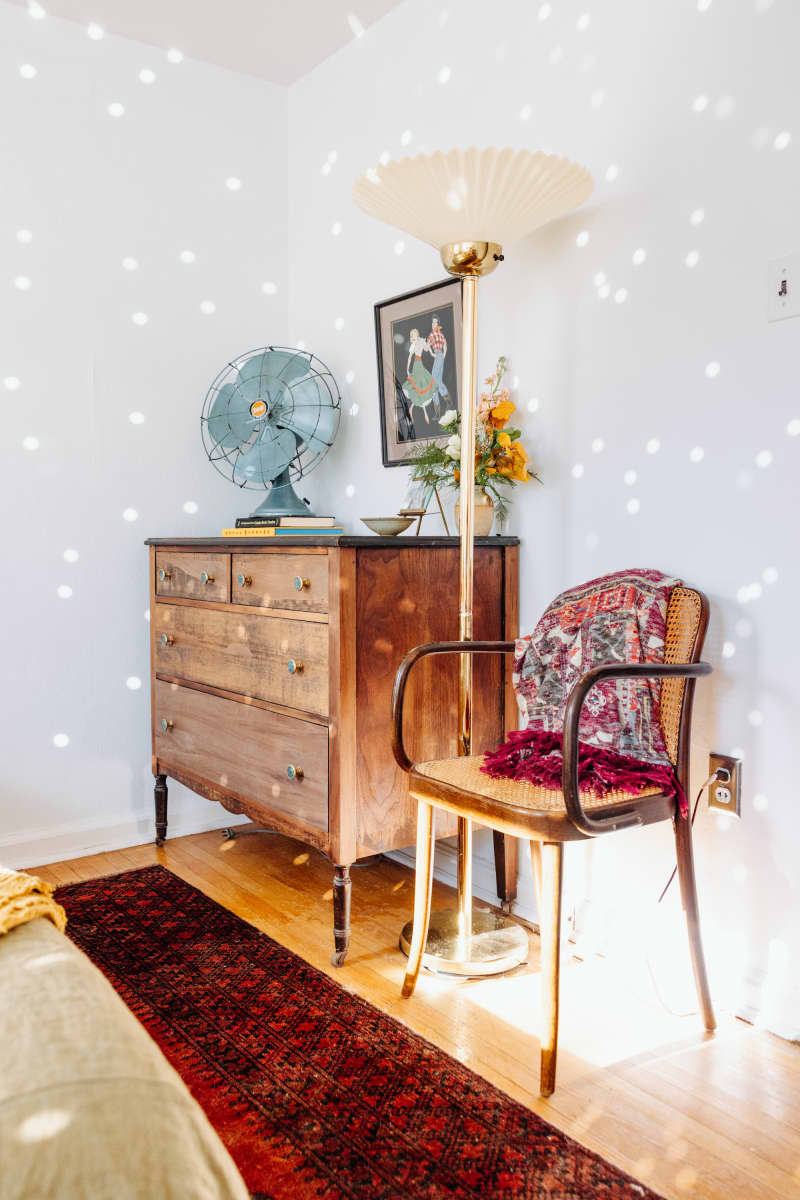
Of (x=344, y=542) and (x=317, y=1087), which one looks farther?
(x=344, y=542)

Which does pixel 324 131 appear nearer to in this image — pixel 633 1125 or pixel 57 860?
pixel 57 860

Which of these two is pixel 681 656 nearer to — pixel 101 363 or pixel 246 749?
pixel 246 749

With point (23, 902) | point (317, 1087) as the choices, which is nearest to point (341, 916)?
point (317, 1087)

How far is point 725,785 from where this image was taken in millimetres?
1855

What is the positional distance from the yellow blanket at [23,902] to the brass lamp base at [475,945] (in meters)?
1.21

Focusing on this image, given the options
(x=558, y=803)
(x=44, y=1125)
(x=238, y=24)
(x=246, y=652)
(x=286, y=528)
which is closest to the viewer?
(x=44, y=1125)

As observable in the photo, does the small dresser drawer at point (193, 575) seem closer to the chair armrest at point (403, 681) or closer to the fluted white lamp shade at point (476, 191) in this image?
the chair armrest at point (403, 681)

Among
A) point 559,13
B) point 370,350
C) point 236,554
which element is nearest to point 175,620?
point 236,554

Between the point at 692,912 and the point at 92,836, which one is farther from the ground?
the point at 692,912

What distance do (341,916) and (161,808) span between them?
103 centimetres

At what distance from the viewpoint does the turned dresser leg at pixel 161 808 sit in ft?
9.41

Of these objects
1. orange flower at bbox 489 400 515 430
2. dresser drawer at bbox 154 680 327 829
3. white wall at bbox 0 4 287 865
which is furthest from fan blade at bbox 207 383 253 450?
orange flower at bbox 489 400 515 430

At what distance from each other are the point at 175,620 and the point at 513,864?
1199 millimetres

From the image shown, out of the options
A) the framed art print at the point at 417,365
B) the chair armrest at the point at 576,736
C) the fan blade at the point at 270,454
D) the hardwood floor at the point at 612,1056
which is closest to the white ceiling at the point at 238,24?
the framed art print at the point at 417,365
